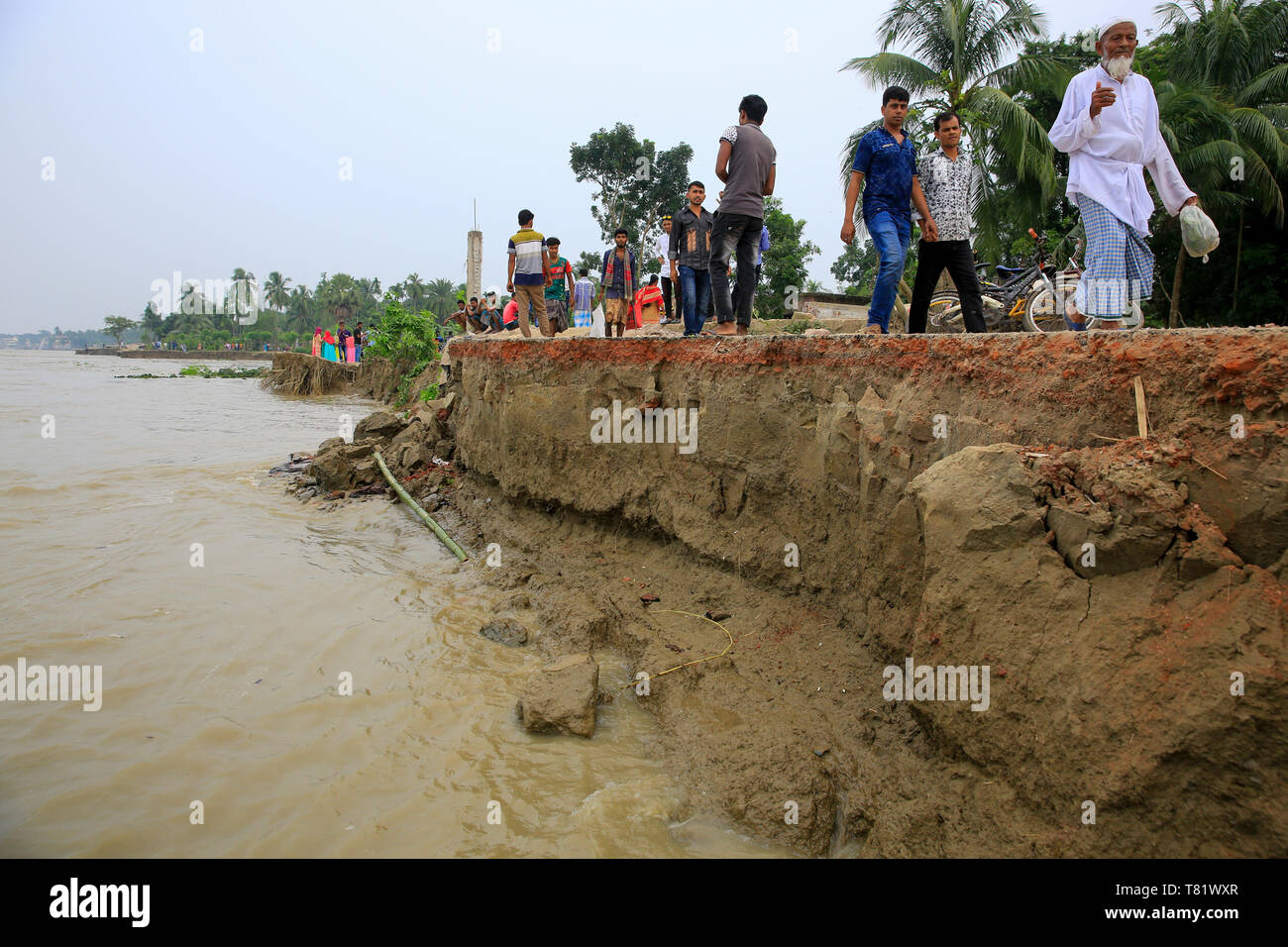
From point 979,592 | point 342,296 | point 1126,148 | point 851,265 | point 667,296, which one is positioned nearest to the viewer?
point 979,592

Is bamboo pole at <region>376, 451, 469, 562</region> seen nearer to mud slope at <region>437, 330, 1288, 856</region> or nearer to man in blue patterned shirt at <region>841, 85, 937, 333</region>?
mud slope at <region>437, 330, 1288, 856</region>

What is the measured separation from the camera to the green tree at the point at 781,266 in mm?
21047

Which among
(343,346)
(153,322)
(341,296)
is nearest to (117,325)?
(153,322)

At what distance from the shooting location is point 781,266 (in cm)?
2108

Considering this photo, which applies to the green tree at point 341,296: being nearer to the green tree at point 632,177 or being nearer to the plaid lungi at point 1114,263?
the green tree at point 632,177

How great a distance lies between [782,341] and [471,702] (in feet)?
9.75

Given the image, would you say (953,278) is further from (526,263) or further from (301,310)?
(301,310)

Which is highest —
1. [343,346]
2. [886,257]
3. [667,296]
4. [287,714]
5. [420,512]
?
[343,346]

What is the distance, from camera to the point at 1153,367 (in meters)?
2.77

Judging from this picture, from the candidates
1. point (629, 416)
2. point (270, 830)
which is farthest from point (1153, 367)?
point (270, 830)

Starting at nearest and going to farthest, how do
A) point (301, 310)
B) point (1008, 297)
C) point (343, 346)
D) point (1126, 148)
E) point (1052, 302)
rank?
point (1126, 148) → point (1052, 302) → point (1008, 297) → point (343, 346) → point (301, 310)

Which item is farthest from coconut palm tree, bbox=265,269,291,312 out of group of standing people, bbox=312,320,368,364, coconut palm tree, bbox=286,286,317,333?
group of standing people, bbox=312,320,368,364

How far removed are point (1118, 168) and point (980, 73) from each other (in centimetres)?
1509
